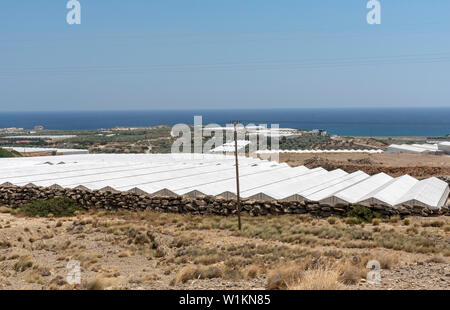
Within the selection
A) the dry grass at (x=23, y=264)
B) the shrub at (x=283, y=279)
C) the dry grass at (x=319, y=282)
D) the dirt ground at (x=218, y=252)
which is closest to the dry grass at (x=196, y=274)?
the dirt ground at (x=218, y=252)

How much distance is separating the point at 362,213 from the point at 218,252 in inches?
376

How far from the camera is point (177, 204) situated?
925 inches

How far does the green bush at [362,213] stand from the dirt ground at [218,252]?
669 millimetres

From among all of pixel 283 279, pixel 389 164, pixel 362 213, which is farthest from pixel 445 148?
pixel 283 279

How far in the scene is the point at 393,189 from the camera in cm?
2561

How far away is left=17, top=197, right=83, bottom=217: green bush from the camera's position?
23.4 meters

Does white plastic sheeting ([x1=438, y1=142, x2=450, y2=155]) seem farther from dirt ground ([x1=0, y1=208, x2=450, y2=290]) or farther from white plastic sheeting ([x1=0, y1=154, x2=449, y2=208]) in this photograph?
dirt ground ([x1=0, y1=208, x2=450, y2=290])

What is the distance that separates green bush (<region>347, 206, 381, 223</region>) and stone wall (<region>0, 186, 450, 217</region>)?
1.02 feet

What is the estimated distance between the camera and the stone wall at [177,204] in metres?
21.8

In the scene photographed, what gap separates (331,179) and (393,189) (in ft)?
18.3

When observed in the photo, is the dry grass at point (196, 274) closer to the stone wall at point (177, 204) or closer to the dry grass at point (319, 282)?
the dry grass at point (319, 282)

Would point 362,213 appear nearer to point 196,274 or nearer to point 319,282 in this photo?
point 196,274
